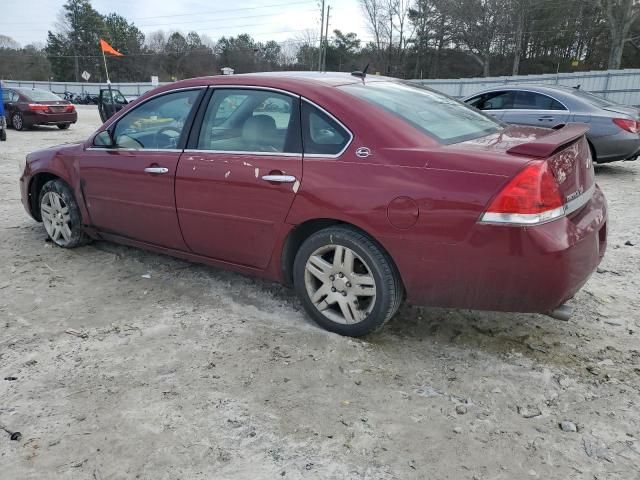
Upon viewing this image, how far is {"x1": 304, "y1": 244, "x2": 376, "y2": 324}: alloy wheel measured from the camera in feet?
9.59

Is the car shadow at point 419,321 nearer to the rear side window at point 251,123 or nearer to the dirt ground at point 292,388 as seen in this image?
the dirt ground at point 292,388

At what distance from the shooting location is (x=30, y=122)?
1628 cm

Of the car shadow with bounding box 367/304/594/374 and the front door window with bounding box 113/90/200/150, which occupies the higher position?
the front door window with bounding box 113/90/200/150

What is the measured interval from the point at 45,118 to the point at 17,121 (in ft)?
3.21

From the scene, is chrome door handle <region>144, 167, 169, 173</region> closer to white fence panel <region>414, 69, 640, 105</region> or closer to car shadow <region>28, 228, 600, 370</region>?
car shadow <region>28, 228, 600, 370</region>

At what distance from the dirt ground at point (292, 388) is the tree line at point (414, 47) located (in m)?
43.3

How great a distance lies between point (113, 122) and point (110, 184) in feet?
1.71

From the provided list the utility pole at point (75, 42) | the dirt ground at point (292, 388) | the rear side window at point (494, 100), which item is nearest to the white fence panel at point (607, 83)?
the rear side window at point (494, 100)

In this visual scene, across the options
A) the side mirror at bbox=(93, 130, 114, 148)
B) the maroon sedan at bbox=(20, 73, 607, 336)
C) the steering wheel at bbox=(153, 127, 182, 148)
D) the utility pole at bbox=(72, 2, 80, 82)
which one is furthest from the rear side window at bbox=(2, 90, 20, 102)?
the utility pole at bbox=(72, 2, 80, 82)

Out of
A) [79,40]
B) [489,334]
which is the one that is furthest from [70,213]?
[79,40]

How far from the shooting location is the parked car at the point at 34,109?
1622 cm

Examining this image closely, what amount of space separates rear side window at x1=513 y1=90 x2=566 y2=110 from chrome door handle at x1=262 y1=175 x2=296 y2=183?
6535 mm

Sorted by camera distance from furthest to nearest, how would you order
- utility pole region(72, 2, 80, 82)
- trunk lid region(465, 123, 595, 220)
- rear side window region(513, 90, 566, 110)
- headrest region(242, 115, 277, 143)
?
utility pole region(72, 2, 80, 82) < rear side window region(513, 90, 566, 110) < headrest region(242, 115, 277, 143) < trunk lid region(465, 123, 595, 220)

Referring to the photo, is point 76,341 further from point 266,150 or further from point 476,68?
point 476,68
